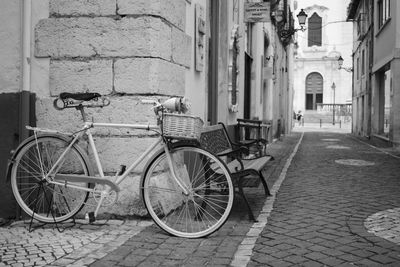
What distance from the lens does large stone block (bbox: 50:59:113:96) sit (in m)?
5.21

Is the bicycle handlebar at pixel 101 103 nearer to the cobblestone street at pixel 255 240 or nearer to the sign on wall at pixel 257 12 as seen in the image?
the cobblestone street at pixel 255 240

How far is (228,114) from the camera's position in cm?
986

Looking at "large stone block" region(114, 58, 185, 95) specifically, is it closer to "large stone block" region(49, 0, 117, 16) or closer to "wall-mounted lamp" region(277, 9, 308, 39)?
"large stone block" region(49, 0, 117, 16)

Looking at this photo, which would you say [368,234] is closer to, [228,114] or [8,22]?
[8,22]

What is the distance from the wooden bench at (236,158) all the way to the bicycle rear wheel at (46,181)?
1.22m

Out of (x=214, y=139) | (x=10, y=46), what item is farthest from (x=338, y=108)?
(x=10, y=46)

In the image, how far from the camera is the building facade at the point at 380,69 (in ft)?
51.0

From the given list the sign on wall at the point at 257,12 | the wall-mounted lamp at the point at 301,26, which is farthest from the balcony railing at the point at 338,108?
the sign on wall at the point at 257,12

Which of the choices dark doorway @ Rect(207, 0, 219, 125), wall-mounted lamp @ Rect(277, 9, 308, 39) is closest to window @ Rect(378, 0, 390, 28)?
wall-mounted lamp @ Rect(277, 9, 308, 39)

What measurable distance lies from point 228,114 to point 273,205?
4.00 m

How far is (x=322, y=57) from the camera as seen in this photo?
54.4m

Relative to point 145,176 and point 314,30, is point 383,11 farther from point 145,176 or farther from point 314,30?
point 314,30

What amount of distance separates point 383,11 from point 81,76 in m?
15.6

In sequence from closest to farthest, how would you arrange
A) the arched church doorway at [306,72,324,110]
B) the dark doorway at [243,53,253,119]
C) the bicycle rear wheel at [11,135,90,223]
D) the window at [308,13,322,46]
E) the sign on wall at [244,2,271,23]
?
the bicycle rear wheel at [11,135,90,223] < the sign on wall at [244,2,271,23] < the dark doorway at [243,53,253,119] < the window at [308,13,322,46] < the arched church doorway at [306,72,324,110]
